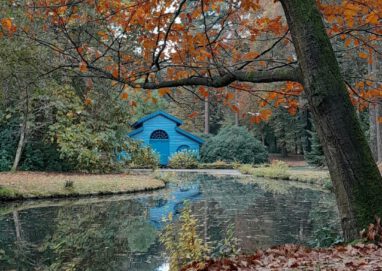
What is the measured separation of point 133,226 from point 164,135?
24.2 metres

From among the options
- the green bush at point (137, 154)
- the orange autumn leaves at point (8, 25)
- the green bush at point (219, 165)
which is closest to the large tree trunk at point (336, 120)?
the orange autumn leaves at point (8, 25)

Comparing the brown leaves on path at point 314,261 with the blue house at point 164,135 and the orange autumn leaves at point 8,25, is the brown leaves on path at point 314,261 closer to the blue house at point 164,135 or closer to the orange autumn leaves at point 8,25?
the orange autumn leaves at point 8,25

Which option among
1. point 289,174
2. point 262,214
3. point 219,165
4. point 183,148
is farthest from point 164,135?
point 262,214

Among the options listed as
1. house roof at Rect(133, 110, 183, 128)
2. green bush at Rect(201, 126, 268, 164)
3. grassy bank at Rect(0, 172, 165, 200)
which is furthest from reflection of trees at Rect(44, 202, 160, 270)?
green bush at Rect(201, 126, 268, 164)

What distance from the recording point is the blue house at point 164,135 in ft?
106

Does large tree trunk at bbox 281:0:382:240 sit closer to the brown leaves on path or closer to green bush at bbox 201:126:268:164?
the brown leaves on path

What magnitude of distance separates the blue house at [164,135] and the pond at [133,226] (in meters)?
17.5

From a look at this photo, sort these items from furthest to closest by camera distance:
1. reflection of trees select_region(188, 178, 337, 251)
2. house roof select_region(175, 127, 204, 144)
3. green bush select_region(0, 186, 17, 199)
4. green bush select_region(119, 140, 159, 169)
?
house roof select_region(175, 127, 204, 144)
green bush select_region(119, 140, 159, 169)
green bush select_region(0, 186, 17, 199)
reflection of trees select_region(188, 178, 337, 251)

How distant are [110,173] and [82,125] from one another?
2.75 metres

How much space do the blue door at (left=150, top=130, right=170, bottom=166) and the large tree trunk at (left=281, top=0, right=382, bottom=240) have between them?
29.4 meters

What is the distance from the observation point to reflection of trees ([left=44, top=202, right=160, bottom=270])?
632 cm

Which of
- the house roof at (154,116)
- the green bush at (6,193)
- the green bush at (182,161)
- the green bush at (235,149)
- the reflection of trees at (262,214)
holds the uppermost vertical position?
the house roof at (154,116)

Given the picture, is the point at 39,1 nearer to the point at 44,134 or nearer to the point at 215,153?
the point at 44,134

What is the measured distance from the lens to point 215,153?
3391cm
